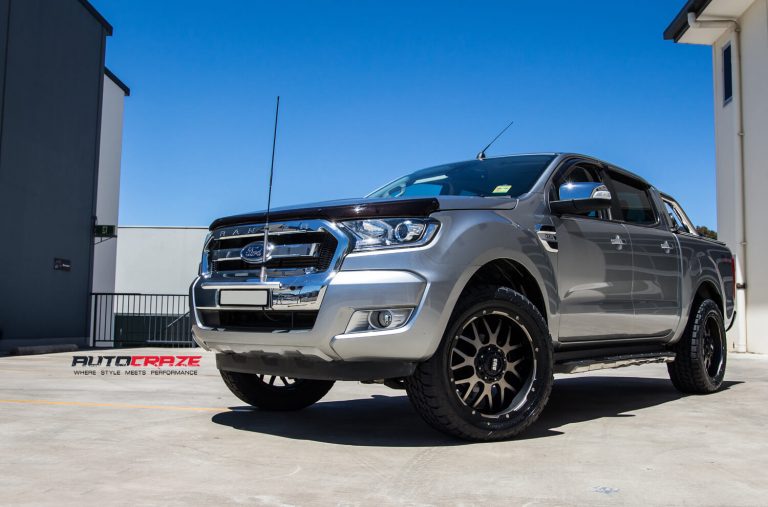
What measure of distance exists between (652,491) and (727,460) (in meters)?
0.91

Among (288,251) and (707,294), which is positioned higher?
(288,251)

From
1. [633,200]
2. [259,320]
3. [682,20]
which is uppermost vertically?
[682,20]

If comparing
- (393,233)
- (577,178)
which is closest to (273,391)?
(393,233)

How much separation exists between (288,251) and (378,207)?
582 mm

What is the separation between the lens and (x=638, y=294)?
5695 millimetres

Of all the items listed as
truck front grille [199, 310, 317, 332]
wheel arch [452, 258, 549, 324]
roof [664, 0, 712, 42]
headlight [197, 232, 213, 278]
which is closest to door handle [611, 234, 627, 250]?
wheel arch [452, 258, 549, 324]

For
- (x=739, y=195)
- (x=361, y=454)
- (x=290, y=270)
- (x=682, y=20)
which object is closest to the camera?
(x=361, y=454)

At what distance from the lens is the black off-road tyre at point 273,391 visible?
530 centimetres

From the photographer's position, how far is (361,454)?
383 centimetres

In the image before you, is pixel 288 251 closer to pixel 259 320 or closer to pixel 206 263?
pixel 259 320

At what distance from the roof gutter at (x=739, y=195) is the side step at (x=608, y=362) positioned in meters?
9.36

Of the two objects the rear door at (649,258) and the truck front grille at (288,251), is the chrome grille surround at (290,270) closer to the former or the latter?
the truck front grille at (288,251)

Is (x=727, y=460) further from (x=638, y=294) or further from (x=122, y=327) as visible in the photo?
(x=122, y=327)

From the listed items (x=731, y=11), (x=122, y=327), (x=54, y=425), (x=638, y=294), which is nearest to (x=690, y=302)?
(x=638, y=294)
